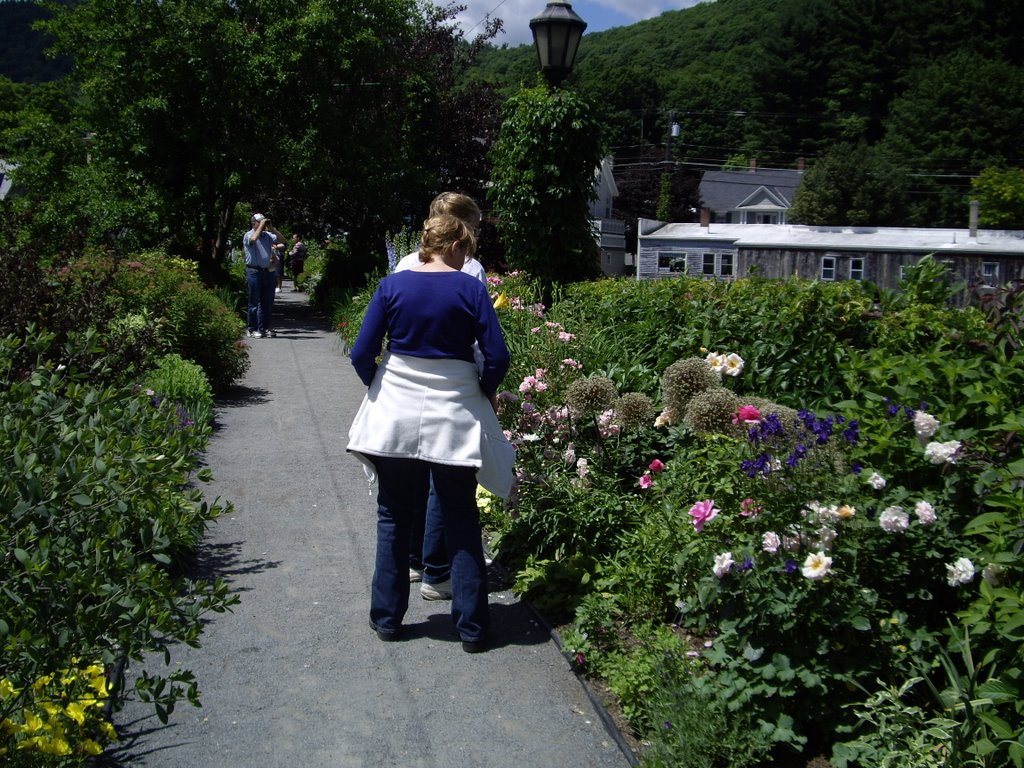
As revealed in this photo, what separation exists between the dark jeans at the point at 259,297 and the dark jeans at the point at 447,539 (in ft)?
33.3

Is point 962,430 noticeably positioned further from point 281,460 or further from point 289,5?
point 289,5

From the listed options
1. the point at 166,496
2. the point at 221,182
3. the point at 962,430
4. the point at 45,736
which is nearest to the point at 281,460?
the point at 166,496

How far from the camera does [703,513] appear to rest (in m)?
3.63

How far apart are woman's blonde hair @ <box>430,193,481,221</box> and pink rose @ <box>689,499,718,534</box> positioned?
1.81 metres

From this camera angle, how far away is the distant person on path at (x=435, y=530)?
4656 millimetres

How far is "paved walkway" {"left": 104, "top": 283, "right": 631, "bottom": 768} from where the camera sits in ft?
11.7

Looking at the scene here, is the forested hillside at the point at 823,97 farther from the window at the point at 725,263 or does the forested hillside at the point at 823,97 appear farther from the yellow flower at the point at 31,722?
the yellow flower at the point at 31,722

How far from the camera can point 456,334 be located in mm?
4281

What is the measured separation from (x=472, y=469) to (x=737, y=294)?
2.53 m

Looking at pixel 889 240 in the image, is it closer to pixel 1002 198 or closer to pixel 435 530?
pixel 1002 198

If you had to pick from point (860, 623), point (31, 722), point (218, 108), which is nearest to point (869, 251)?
point (218, 108)

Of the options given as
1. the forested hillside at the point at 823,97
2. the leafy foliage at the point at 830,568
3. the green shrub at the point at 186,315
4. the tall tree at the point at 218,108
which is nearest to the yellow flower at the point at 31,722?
the leafy foliage at the point at 830,568

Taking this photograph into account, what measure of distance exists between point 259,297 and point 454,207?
10.3 metres

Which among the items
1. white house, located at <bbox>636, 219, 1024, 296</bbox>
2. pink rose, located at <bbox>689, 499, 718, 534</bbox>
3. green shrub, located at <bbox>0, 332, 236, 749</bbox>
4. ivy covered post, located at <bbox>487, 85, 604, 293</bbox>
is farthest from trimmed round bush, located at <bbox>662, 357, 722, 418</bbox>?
white house, located at <bbox>636, 219, 1024, 296</bbox>
